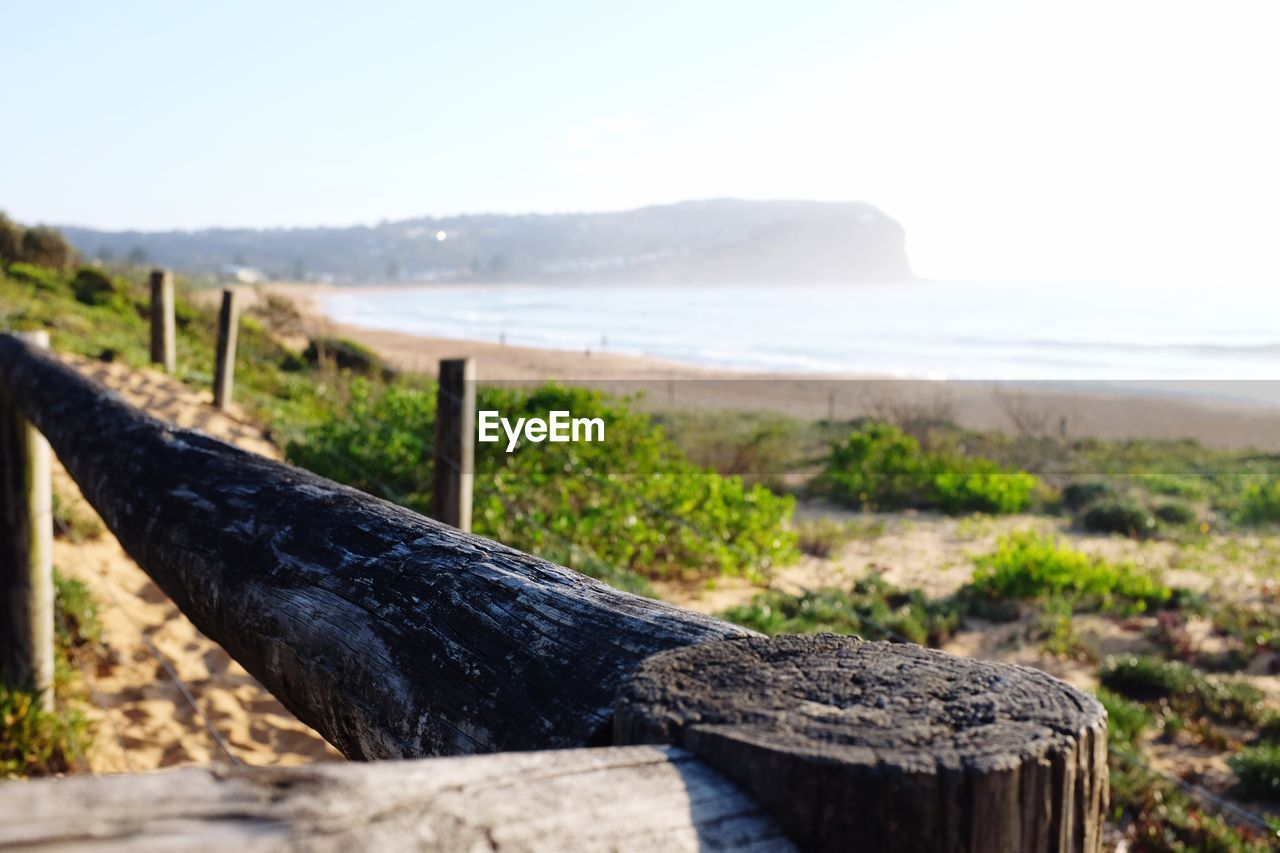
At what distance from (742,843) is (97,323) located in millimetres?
16085

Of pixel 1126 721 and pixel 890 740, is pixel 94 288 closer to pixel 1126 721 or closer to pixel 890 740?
pixel 1126 721

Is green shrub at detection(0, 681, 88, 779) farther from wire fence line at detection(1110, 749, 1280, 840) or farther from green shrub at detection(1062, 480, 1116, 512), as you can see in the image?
green shrub at detection(1062, 480, 1116, 512)

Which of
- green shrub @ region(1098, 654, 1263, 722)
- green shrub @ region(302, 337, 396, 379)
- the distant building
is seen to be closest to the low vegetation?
green shrub @ region(1098, 654, 1263, 722)

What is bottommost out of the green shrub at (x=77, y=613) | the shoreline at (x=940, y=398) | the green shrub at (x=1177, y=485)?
the shoreline at (x=940, y=398)

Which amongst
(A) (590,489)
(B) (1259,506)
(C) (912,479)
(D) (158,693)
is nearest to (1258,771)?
(A) (590,489)

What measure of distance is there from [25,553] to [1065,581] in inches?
247

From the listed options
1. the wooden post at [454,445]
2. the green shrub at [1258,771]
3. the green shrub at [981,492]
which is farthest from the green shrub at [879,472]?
the wooden post at [454,445]

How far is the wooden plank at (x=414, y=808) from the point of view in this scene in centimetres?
52

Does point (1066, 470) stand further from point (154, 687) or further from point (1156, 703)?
point (154, 687)

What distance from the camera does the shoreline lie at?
21.0m

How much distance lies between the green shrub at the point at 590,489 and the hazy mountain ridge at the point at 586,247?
151 metres

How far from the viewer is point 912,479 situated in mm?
11109

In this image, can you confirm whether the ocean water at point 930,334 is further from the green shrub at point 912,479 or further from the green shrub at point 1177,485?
the green shrub at point 912,479

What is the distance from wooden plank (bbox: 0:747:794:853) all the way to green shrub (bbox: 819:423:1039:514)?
33.6ft
